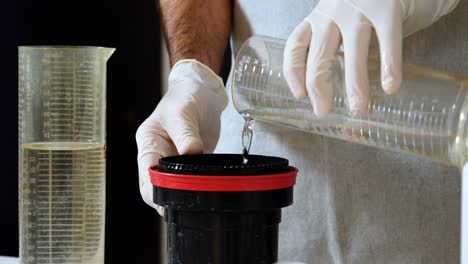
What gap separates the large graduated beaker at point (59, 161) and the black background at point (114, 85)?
2.76ft

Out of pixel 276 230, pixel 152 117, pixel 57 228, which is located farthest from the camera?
pixel 152 117

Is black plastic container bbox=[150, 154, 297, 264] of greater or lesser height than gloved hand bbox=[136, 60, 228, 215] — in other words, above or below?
below

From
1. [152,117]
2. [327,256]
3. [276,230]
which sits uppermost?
[152,117]

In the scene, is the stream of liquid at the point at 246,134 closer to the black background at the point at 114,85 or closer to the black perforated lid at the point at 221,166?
the black perforated lid at the point at 221,166

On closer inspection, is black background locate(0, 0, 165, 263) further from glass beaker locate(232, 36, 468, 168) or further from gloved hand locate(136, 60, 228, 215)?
glass beaker locate(232, 36, 468, 168)

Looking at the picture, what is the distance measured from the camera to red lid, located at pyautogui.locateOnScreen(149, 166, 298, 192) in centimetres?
84

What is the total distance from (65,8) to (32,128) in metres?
0.88

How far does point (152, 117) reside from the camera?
1233 mm

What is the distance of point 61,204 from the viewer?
1.07m

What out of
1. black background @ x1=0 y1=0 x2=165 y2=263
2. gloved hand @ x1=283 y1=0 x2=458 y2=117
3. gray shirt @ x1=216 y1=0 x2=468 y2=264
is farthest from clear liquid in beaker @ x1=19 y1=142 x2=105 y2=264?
black background @ x1=0 y1=0 x2=165 y2=263

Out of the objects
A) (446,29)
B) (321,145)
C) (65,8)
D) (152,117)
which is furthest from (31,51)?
(65,8)

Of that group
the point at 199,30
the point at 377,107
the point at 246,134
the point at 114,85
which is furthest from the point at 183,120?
the point at 114,85

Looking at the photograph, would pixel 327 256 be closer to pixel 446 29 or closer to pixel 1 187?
pixel 446 29

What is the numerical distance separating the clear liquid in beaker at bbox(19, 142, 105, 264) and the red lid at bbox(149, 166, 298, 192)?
9.2 inches
